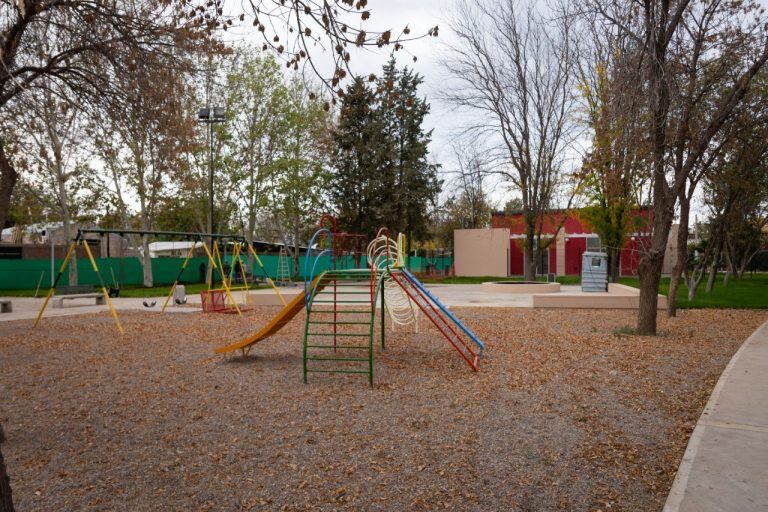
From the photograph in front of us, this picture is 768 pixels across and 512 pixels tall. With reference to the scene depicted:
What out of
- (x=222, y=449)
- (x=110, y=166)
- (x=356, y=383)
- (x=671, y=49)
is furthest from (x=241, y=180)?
(x=222, y=449)

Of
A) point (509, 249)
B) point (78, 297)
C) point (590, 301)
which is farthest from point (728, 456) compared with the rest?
point (509, 249)

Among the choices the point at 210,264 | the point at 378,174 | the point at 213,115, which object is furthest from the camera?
the point at 378,174

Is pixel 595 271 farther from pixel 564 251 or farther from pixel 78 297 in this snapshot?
pixel 564 251

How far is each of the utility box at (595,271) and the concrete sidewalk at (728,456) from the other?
13.0m

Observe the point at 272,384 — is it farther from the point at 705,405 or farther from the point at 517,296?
the point at 517,296

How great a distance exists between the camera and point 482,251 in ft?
121

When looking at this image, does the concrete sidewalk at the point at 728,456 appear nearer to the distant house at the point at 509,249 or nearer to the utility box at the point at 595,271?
the utility box at the point at 595,271

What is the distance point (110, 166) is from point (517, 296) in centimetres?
1681

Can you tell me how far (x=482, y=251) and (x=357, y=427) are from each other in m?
32.7

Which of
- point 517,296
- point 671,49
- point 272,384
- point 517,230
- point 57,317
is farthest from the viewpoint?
point 517,230

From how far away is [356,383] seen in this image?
20.9 feet

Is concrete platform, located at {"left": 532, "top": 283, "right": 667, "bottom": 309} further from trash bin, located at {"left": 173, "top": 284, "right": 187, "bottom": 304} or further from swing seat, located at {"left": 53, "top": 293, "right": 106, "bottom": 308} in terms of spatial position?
swing seat, located at {"left": 53, "top": 293, "right": 106, "bottom": 308}

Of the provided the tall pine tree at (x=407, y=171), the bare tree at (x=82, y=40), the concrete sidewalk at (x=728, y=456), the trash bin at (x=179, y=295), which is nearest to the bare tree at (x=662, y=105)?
the concrete sidewalk at (x=728, y=456)

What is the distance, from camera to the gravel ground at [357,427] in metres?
3.52
